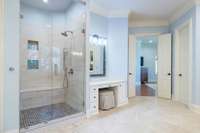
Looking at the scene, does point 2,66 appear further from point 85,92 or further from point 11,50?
point 85,92

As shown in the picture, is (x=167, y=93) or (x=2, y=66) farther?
(x=167, y=93)

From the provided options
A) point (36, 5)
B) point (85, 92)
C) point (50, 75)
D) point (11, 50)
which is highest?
point (36, 5)

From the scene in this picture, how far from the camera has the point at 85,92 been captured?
3191mm

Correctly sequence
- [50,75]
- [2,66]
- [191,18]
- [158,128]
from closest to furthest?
[2,66] → [158,128] → [191,18] → [50,75]

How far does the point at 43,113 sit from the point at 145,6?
12.3 ft

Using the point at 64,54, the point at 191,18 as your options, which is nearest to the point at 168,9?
the point at 191,18

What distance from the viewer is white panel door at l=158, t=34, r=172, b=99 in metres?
4.86

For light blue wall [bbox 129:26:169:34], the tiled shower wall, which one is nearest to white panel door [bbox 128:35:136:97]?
light blue wall [bbox 129:26:169:34]

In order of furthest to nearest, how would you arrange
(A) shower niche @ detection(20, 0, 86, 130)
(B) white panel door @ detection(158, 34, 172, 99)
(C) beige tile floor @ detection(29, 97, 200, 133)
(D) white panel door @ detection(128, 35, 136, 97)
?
1. (D) white panel door @ detection(128, 35, 136, 97)
2. (B) white panel door @ detection(158, 34, 172, 99)
3. (A) shower niche @ detection(20, 0, 86, 130)
4. (C) beige tile floor @ detection(29, 97, 200, 133)

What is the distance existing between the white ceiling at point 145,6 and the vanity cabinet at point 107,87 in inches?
82.0

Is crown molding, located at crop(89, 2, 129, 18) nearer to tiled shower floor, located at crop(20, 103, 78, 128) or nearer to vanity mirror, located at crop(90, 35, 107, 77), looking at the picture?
vanity mirror, located at crop(90, 35, 107, 77)

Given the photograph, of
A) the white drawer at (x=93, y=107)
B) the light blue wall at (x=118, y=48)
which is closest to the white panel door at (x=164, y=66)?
the light blue wall at (x=118, y=48)

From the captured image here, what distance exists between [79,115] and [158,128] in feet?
5.12

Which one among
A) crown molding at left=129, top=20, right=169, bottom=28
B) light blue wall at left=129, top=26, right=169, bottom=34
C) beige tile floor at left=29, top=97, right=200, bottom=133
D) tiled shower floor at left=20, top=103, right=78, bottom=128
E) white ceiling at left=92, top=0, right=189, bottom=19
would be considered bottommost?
beige tile floor at left=29, top=97, right=200, bottom=133
